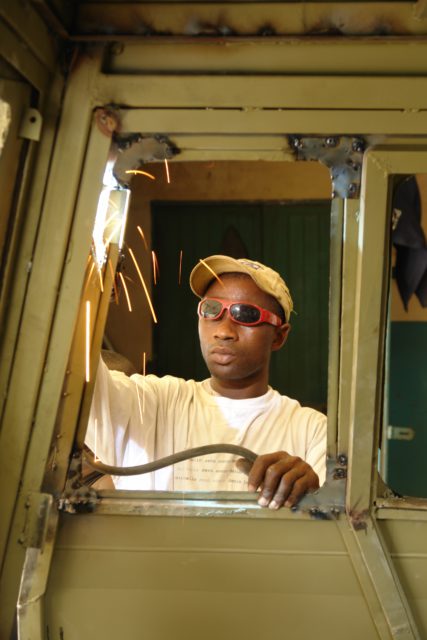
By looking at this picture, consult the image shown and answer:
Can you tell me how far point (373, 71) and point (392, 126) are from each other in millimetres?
140

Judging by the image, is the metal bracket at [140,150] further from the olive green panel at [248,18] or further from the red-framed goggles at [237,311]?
the red-framed goggles at [237,311]

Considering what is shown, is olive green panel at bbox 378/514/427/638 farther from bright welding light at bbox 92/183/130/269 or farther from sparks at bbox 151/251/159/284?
sparks at bbox 151/251/159/284

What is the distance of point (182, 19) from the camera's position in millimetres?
1732

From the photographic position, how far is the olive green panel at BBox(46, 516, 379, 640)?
1.75 meters

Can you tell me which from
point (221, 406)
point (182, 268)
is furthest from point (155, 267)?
point (221, 406)

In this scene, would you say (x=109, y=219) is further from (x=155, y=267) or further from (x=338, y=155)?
(x=155, y=267)

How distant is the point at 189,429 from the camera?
2420mm

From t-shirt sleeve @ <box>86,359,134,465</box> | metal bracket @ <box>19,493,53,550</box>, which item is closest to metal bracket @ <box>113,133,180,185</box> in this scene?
t-shirt sleeve @ <box>86,359,134,465</box>

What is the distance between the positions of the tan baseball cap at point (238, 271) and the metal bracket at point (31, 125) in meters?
0.88

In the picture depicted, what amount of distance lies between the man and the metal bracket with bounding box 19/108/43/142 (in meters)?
0.80

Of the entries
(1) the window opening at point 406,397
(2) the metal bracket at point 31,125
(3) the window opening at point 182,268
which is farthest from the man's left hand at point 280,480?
(3) the window opening at point 182,268

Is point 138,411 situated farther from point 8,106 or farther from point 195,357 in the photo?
point 195,357

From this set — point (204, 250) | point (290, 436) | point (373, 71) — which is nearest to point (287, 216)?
point (204, 250)

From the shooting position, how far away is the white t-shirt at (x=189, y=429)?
225 centimetres
